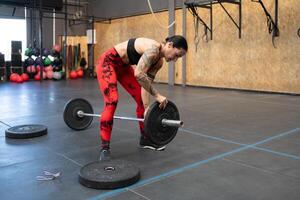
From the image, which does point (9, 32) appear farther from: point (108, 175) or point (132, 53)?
point (108, 175)

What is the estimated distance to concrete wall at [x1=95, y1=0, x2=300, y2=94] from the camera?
20.2ft

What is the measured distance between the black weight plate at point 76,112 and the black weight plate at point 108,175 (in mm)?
1173

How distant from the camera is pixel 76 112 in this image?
10.8 feet

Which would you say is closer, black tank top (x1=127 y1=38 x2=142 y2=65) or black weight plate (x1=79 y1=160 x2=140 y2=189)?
black weight plate (x1=79 y1=160 x2=140 y2=189)

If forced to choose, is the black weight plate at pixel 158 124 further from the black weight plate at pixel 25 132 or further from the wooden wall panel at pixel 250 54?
the wooden wall panel at pixel 250 54

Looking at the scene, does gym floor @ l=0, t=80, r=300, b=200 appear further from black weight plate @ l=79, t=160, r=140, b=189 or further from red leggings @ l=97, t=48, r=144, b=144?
red leggings @ l=97, t=48, r=144, b=144

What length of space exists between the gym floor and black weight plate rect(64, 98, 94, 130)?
8 cm

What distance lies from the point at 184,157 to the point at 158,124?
0.45 meters

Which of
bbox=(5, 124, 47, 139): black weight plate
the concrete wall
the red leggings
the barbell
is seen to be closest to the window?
the concrete wall

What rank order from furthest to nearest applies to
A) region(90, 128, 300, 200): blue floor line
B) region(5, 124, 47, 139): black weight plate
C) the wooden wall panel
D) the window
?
the window
the wooden wall panel
region(5, 124, 47, 139): black weight plate
region(90, 128, 300, 200): blue floor line

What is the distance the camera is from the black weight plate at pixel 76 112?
3195 millimetres

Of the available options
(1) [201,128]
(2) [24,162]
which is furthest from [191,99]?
(2) [24,162]

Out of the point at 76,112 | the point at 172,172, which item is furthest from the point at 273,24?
the point at 172,172

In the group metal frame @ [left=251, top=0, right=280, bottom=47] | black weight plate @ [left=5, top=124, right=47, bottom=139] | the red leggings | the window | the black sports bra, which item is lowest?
black weight plate @ [left=5, top=124, right=47, bottom=139]
